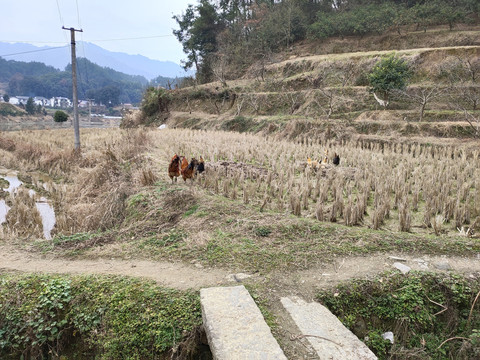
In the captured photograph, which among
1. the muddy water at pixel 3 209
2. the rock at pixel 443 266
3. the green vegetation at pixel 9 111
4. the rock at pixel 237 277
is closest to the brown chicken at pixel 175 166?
the rock at pixel 237 277

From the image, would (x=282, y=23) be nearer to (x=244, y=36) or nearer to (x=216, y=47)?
(x=244, y=36)

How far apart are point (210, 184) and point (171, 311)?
4.20 meters

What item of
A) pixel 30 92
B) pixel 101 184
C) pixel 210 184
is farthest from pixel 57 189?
pixel 30 92

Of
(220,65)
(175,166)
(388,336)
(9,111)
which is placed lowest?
(388,336)

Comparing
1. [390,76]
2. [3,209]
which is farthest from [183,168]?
[390,76]

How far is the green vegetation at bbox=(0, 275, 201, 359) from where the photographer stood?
2989 mm

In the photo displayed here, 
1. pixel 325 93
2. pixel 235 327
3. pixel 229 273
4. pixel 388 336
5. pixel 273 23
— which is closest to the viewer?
pixel 235 327

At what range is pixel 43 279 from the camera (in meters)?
3.73

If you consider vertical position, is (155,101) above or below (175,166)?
above

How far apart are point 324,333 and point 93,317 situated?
2.40 meters

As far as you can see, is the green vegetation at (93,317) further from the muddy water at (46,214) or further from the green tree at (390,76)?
the green tree at (390,76)

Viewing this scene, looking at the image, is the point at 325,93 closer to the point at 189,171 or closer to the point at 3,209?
the point at 189,171

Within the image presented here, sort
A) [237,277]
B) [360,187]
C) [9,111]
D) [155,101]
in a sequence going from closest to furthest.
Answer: [237,277] < [360,187] < [155,101] < [9,111]

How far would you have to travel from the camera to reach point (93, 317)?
3.29 m
